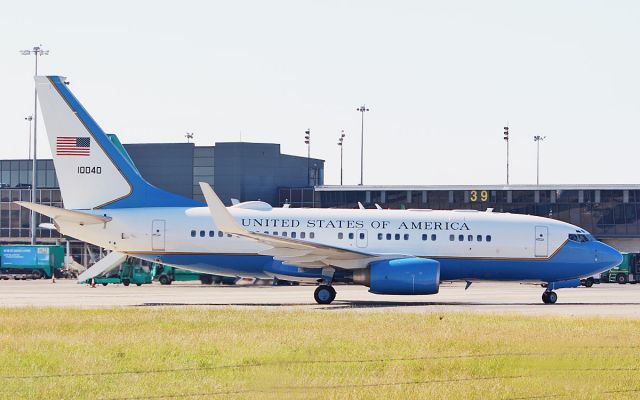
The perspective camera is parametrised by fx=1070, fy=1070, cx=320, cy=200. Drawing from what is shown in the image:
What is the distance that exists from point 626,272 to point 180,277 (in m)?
34.9

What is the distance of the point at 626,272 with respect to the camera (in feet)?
275

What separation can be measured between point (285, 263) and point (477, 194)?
51557 millimetres

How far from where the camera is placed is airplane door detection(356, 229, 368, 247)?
4172 cm

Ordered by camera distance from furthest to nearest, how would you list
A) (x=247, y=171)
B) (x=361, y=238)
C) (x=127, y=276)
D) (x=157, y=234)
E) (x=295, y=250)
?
(x=247, y=171)
(x=127, y=276)
(x=361, y=238)
(x=157, y=234)
(x=295, y=250)

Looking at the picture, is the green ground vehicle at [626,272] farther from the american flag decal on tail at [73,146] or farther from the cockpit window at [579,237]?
the american flag decal on tail at [73,146]

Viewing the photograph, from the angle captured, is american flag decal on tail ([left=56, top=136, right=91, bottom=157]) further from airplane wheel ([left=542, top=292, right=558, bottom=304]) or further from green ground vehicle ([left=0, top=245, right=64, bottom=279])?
green ground vehicle ([left=0, top=245, right=64, bottom=279])

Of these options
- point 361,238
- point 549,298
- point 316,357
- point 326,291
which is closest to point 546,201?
point 549,298

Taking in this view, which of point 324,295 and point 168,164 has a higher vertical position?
point 168,164

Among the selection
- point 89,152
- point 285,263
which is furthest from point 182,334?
point 89,152

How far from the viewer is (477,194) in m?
90.0

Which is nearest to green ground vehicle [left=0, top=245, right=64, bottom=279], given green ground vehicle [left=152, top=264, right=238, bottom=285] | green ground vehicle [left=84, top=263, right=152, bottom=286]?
green ground vehicle [left=152, top=264, right=238, bottom=285]

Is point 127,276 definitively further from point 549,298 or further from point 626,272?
point 626,272

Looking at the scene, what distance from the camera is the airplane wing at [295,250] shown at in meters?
37.6

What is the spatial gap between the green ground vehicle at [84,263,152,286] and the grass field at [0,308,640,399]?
128 feet
